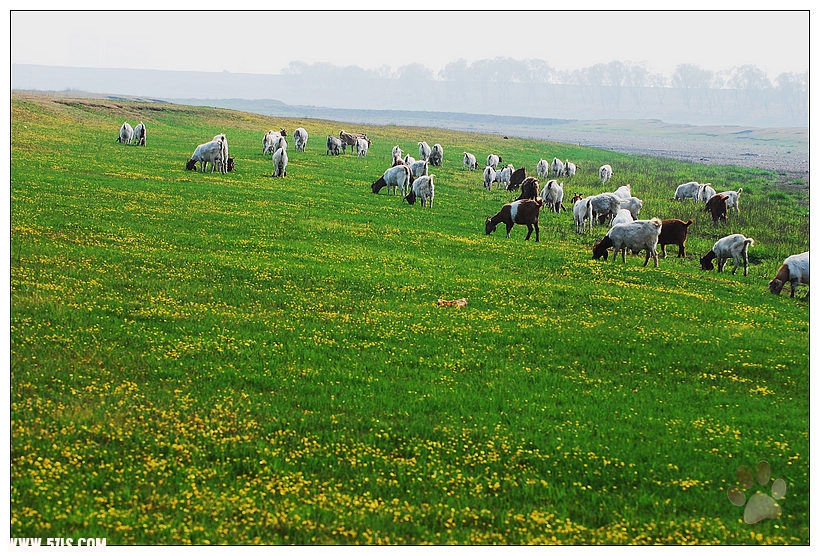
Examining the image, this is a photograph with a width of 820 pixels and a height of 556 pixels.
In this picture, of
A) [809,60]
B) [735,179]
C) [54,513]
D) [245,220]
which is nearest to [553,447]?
[54,513]

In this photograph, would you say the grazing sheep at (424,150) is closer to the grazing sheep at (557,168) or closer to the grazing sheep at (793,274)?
the grazing sheep at (557,168)

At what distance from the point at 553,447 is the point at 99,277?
→ 535 inches

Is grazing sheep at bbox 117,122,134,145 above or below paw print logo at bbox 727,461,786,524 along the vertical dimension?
above

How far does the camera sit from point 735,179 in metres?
76.8

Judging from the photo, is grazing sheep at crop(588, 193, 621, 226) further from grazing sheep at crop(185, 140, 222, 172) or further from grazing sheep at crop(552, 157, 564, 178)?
grazing sheep at crop(552, 157, 564, 178)

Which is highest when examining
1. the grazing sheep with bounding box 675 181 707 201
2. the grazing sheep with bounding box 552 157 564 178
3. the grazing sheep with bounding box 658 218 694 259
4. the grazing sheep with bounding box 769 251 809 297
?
the grazing sheep with bounding box 552 157 564 178

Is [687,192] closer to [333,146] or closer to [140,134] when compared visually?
[333,146]

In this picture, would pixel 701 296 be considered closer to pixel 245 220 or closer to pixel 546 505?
pixel 546 505

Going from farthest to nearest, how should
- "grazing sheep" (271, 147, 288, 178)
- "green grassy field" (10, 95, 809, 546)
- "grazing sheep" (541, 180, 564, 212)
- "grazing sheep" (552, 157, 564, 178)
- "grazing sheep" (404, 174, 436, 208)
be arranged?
"grazing sheep" (552, 157, 564, 178), "grazing sheep" (271, 147, 288, 178), "grazing sheep" (541, 180, 564, 212), "grazing sheep" (404, 174, 436, 208), "green grassy field" (10, 95, 809, 546)

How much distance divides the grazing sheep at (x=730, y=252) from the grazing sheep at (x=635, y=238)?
6.50 feet

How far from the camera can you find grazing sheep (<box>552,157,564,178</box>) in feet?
214

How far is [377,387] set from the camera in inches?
609

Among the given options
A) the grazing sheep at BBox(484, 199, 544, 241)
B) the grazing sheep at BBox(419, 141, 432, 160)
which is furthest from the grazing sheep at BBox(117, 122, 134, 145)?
the grazing sheep at BBox(484, 199, 544, 241)

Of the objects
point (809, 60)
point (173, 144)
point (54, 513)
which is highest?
point (809, 60)
